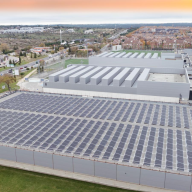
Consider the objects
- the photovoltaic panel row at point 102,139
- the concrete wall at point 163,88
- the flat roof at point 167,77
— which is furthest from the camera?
the flat roof at point 167,77

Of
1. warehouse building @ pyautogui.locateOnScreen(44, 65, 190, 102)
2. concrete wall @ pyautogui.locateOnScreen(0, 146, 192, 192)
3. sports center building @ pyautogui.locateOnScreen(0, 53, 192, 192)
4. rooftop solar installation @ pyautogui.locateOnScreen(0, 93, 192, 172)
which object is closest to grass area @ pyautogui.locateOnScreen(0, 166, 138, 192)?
sports center building @ pyautogui.locateOnScreen(0, 53, 192, 192)

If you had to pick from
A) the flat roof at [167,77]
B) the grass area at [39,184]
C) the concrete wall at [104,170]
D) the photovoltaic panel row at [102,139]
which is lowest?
the grass area at [39,184]

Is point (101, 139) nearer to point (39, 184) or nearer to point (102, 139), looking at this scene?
point (102, 139)

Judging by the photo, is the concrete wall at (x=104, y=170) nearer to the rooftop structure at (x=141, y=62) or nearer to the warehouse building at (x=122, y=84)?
the warehouse building at (x=122, y=84)

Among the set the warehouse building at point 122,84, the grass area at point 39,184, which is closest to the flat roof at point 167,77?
the warehouse building at point 122,84

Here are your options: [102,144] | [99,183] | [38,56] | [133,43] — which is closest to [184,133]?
[102,144]

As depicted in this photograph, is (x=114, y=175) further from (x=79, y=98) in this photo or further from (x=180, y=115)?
(x=79, y=98)
